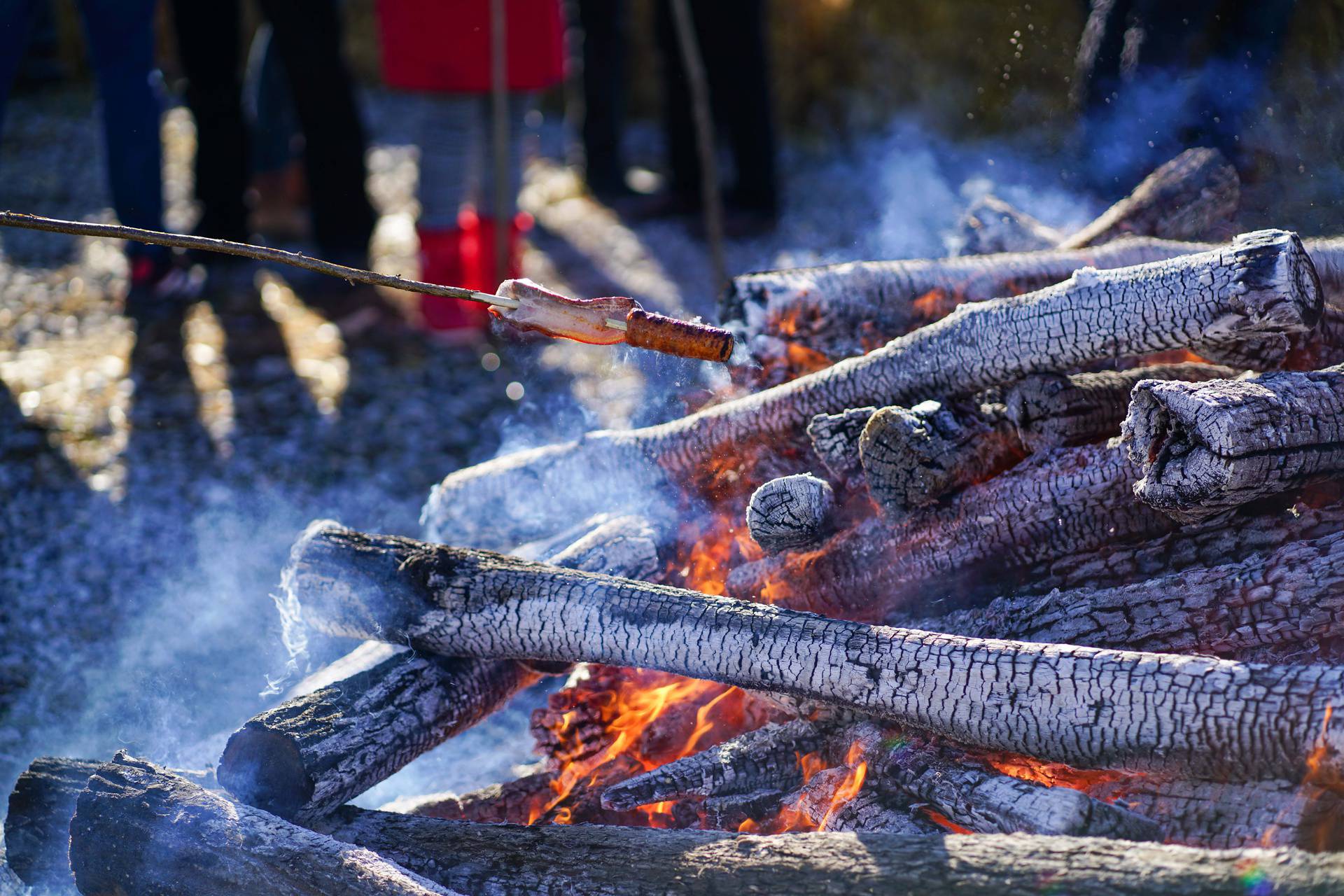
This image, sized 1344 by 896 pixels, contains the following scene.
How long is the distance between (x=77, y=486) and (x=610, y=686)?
2174 millimetres

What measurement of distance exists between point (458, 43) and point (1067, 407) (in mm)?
3304

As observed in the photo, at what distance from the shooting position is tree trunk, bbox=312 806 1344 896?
4.61ft

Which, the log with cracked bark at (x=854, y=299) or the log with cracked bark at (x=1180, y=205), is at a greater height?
the log with cracked bark at (x=1180, y=205)

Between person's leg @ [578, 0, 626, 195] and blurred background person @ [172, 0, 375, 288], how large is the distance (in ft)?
5.61

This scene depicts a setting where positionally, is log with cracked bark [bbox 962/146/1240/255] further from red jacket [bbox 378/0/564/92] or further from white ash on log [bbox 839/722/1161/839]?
red jacket [bbox 378/0/564/92]

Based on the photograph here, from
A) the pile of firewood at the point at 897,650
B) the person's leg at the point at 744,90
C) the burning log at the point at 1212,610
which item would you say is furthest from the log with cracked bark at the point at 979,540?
the person's leg at the point at 744,90

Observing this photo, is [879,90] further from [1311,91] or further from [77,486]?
[77,486]

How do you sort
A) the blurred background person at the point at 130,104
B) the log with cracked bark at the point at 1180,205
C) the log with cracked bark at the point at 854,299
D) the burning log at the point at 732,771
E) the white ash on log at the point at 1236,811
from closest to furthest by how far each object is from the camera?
1. the white ash on log at the point at 1236,811
2. the burning log at the point at 732,771
3. the log with cracked bark at the point at 854,299
4. the log with cracked bark at the point at 1180,205
5. the blurred background person at the point at 130,104

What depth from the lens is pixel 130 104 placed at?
4691 millimetres

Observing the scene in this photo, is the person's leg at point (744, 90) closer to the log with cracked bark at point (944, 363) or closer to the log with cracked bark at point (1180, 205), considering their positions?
the log with cracked bark at point (1180, 205)

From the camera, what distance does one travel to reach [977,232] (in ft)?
10.8

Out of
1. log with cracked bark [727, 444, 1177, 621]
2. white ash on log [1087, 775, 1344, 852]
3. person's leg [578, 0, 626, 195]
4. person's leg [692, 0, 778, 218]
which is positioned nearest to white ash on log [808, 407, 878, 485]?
log with cracked bark [727, 444, 1177, 621]

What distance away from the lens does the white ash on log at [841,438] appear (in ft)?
7.18

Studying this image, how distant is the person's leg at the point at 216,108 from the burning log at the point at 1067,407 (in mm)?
4288
